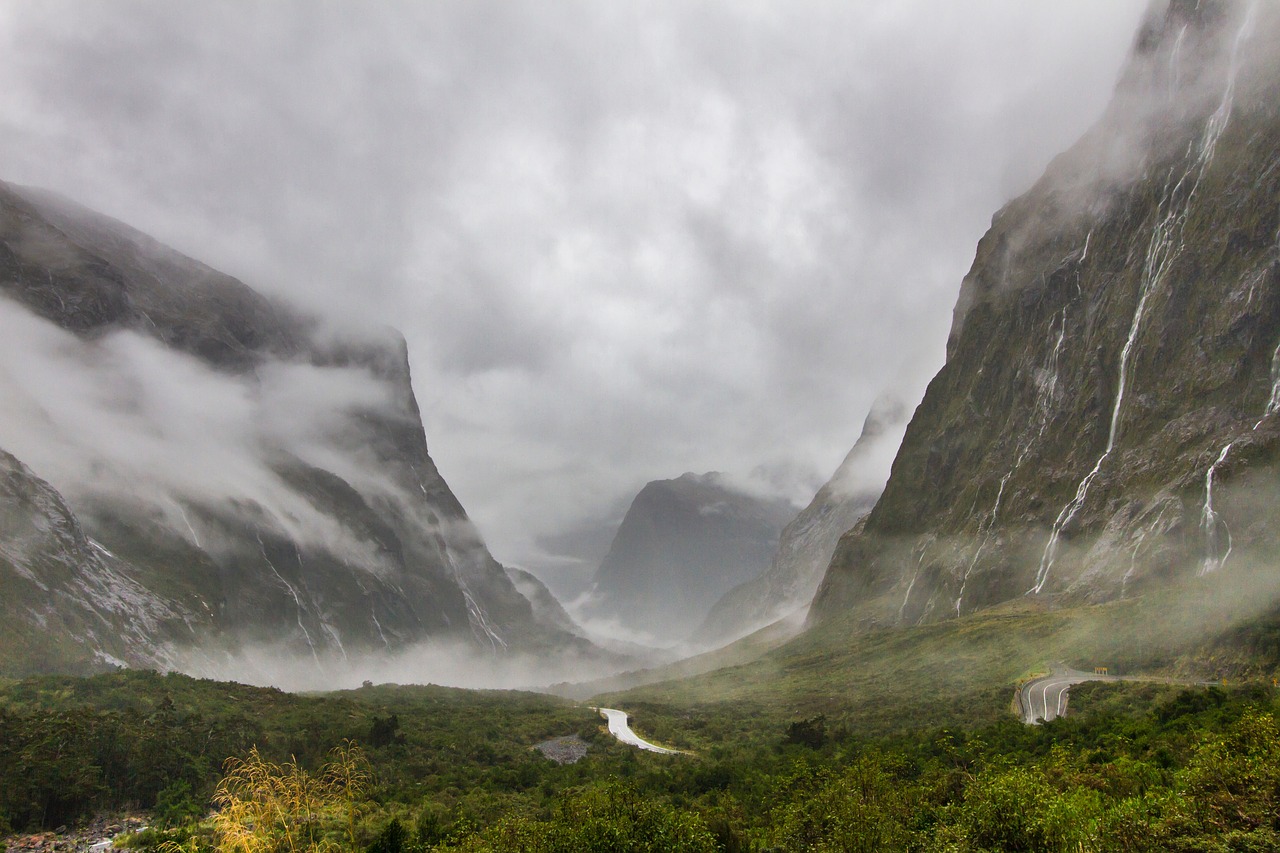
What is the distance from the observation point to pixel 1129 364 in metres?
99.9

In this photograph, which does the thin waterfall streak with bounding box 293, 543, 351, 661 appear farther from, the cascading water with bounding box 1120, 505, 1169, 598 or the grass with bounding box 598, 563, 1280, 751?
the cascading water with bounding box 1120, 505, 1169, 598

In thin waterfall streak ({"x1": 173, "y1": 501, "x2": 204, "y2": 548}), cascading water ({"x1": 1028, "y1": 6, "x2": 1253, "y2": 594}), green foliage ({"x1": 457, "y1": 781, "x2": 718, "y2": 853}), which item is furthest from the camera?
thin waterfall streak ({"x1": 173, "y1": 501, "x2": 204, "y2": 548})

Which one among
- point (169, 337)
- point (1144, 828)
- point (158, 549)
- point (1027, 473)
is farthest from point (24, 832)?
point (169, 337)

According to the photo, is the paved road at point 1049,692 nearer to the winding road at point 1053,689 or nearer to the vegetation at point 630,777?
the winding road at point 1053,689

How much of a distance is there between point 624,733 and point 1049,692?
38.4 metres

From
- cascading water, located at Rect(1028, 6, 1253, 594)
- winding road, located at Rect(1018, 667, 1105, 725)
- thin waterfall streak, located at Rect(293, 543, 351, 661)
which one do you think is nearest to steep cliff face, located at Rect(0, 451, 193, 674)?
thin waterfall streak, located at Rect(293, 543, 351, 661)

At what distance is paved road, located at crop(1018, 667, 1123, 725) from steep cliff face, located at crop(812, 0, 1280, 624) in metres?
28.1

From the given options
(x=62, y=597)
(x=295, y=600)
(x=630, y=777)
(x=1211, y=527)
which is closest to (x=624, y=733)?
(x=630, y=777)

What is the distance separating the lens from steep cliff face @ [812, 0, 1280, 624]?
8088 cm

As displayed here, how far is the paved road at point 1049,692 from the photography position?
46.7m

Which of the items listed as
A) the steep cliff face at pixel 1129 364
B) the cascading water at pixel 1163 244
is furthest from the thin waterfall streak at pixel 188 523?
the cascading water at pixel 1163 244

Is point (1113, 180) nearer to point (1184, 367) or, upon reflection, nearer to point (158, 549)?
point (1184, 367)

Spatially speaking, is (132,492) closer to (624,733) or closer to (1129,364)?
(624,733)

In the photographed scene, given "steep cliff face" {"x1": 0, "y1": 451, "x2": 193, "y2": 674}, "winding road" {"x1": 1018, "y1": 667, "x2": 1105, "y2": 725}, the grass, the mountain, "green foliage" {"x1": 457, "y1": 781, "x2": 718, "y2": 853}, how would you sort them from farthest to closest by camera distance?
the mountain → "steep cliff face" {"x1": 0, "y1": 451, "x2": 193, "y2": 674} → the grass → "winding road" {"x1": 1018, "y1": 667, "x2": 1105, "y2": 725} → "green foliage" {"x1": 457, "y1": 781, "x2": 718, "y2": 853}
